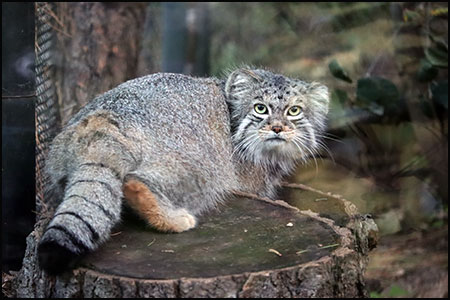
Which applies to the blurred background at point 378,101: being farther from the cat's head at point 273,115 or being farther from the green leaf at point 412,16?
the cat's head at point 273,115

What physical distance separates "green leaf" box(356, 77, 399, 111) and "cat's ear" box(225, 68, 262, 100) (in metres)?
2.17

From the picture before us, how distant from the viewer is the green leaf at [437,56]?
262 inches

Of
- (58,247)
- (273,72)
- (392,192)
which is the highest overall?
(273,72)

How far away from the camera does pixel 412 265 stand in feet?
21.7

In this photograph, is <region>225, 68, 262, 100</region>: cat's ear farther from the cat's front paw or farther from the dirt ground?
the dirt ground

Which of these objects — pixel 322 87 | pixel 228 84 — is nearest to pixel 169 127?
pixel 228 84

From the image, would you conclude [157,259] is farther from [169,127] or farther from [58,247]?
[169,127]

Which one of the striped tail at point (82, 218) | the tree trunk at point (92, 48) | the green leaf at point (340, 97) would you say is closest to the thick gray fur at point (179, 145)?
the striped tail at point (82, 218)

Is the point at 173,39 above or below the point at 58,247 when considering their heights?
above

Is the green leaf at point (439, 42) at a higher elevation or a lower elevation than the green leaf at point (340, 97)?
higher

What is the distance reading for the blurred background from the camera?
20.2ft

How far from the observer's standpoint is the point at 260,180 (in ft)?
15.6

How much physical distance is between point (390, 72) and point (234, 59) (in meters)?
2.38

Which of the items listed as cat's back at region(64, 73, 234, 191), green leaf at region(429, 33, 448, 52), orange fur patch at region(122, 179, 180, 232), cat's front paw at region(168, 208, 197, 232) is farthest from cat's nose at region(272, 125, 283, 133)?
green leaf at region(429, 33, 448, 52)
